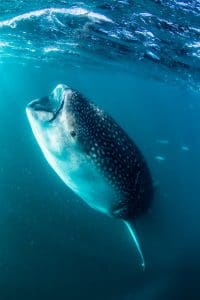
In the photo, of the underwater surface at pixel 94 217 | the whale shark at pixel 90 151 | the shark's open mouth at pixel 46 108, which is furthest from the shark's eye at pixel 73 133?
the underwater surface at pixel 94 217

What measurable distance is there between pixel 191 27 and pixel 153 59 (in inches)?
314

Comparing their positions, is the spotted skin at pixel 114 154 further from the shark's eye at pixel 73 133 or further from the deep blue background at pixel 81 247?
the deep blue background at pixel 81 247

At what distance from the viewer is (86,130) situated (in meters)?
2.90

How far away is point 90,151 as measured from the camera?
286 centimetres

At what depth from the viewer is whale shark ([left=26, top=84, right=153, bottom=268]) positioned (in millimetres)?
2828

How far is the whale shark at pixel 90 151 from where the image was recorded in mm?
2828

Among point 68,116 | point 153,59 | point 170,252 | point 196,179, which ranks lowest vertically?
point 196,179

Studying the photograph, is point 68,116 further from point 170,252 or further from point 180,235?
point 180,235

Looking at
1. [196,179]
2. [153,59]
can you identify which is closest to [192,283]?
[153,59]

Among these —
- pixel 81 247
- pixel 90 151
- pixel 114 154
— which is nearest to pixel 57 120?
pixel 90 151

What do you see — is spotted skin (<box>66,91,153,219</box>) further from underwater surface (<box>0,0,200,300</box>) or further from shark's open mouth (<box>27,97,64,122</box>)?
underwater surface (<box>0,0,200,300</box>)

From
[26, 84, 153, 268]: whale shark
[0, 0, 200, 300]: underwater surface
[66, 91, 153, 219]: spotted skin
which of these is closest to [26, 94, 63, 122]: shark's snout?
[26, 84, 153, 268]: whale shark

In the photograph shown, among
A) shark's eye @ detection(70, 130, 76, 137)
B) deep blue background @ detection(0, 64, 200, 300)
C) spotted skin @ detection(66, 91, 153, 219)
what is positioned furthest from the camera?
deep blue background @ detection(0, 64, 200, 300)

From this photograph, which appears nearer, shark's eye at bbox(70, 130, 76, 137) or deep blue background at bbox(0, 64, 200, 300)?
shark's eye at bbox(70, 130, 76, 137)
